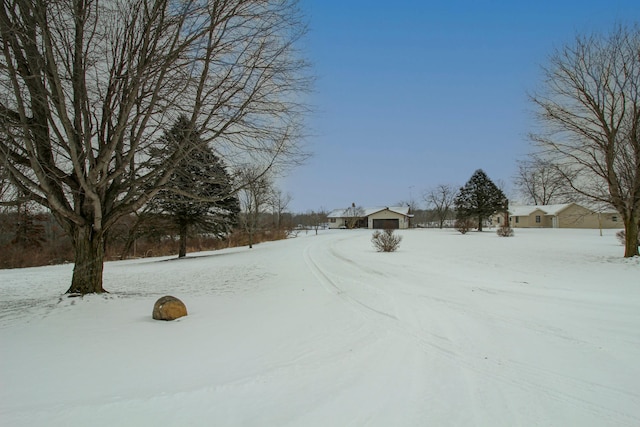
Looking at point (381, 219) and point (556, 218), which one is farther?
point (381, 219)

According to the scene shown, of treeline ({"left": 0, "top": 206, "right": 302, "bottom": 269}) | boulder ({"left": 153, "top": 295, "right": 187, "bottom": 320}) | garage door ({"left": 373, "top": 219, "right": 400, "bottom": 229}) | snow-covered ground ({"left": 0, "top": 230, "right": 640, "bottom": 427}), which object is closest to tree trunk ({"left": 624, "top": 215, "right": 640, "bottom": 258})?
snow-covered ground ({"left": 0, "top": 230, "right": 640, "bottom": 427})

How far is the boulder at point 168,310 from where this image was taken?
19.3ft

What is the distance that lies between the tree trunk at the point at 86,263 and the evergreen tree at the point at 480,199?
174ft

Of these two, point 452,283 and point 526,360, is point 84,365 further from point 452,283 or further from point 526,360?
point 452,283

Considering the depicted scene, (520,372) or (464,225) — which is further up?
(464,225)

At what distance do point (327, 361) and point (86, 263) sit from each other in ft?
21.2

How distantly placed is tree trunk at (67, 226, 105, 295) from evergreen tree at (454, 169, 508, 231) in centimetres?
5288

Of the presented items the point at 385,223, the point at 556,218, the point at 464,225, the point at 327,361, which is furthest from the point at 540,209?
the point at 327,361

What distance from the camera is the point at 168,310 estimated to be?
19.5 ft

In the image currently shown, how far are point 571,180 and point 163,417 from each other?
19.1m

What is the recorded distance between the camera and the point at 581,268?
1307cm

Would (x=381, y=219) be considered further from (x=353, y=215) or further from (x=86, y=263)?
(x=86, y=263)

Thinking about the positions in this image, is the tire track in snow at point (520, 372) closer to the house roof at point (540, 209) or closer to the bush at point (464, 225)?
the bush at point (464, 225)

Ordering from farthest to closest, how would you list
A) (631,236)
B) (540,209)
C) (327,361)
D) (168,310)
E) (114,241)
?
(540,209)
(114,241)
(631,236)
(168,310)
(327,361)
